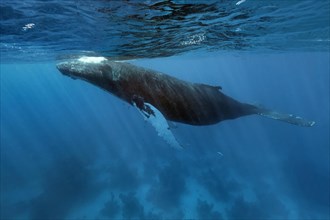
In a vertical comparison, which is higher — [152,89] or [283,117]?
[152,89]

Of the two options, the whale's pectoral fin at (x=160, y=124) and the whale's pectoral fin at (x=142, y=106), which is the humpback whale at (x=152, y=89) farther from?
the whale's pectoral fin at (x=160, y=124)

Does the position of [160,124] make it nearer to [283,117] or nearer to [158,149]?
[283,117]

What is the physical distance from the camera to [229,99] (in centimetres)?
704

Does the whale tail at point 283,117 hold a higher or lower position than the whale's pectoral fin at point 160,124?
lower

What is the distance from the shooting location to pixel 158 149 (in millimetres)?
33000

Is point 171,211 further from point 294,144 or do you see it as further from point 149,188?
point 294,144

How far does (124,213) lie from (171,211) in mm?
3620

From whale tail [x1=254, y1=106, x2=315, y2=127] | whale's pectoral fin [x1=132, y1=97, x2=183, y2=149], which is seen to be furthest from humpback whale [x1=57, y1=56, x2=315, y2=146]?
whale tail [x1=254, y1=106, x2=315, y2=127]

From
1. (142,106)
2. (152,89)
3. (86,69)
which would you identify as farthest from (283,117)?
(86,69)

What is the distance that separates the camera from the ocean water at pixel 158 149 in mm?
10094

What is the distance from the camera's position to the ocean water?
33.1ft

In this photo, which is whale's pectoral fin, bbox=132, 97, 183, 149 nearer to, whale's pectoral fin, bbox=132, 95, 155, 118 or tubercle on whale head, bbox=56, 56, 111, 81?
whale's pectoral fin, bbox=132, 95, 155, 118

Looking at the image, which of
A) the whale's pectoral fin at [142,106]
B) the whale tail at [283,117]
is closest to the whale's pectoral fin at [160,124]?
the whale's pectoral fin at [142,106]

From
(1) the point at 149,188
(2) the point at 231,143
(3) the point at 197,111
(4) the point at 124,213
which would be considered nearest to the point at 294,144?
(2) the point at 231,143
